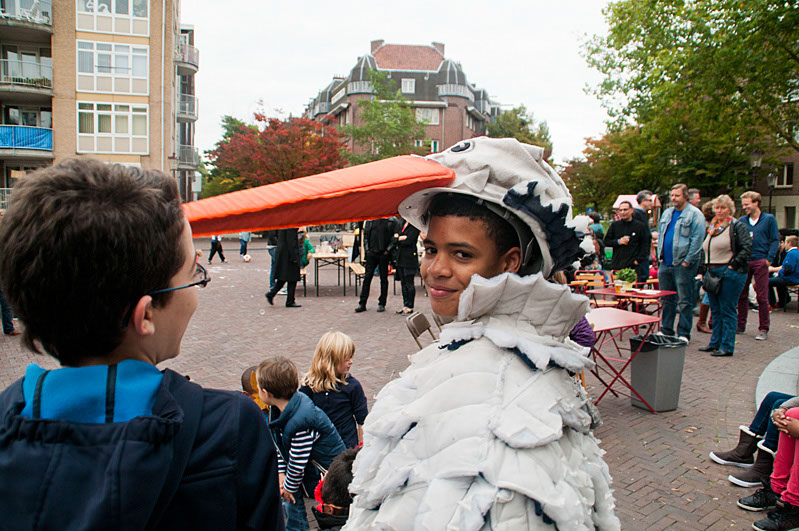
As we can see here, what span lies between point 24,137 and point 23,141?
0.22 m

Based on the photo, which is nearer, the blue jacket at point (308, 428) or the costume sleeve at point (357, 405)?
the blue jacket at point (308, 428)

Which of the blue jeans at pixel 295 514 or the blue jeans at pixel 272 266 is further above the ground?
the blue jeans at pixel 272 266

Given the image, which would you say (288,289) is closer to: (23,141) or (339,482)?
(339,482)

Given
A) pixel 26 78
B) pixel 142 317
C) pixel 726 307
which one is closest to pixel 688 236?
pixel 726 307

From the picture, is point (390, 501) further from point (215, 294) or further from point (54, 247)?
point (215, 294)

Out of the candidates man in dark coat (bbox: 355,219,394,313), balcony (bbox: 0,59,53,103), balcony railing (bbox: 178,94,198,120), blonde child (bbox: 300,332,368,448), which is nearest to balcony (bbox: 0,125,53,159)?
balcony (bbox: 0,59,53,103)

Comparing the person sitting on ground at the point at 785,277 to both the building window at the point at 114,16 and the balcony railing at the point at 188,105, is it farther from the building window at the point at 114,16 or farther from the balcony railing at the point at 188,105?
the balcony railing at the point at 188,105

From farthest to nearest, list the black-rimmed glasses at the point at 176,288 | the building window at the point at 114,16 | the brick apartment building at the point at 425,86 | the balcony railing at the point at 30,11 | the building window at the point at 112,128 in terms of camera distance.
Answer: the brick apartment building at the point at 425,86 → the building window at the point at 112,128 → the building window at the point at 114,16 → the balcony railing at the point at 30,11 → the black-rimmed glasses at the point at 176,288

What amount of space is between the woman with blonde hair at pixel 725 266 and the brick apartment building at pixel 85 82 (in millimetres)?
28744

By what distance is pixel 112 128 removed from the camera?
99.9 ft

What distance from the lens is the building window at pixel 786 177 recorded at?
35.0 metres

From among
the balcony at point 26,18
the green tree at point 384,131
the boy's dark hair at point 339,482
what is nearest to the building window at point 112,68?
the balcony at point 26,18

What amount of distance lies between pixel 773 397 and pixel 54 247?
15.6ft

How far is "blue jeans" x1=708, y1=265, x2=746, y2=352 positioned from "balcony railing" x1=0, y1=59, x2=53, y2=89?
33.6m
